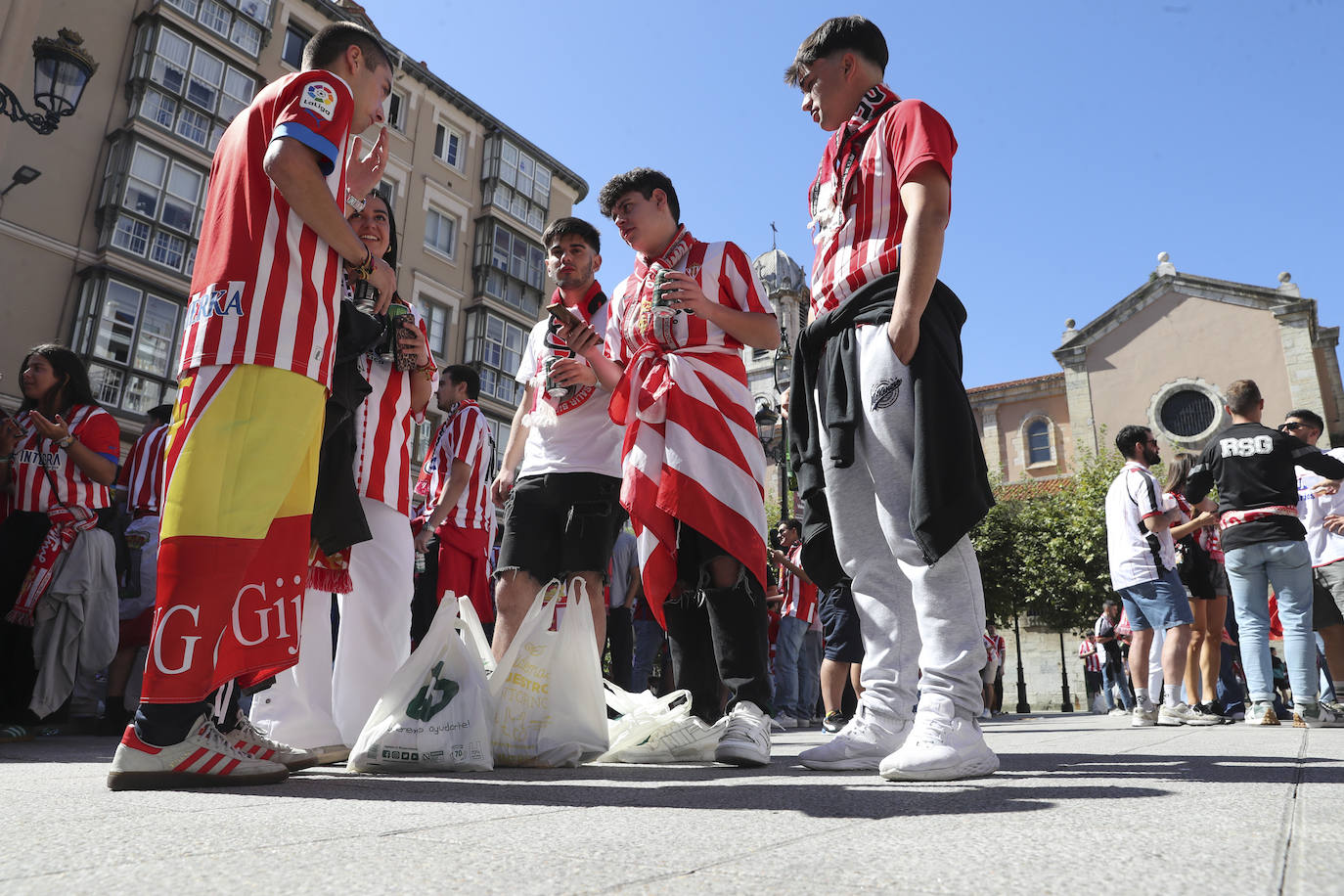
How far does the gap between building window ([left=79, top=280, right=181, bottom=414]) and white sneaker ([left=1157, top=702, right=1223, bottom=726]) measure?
745 inches

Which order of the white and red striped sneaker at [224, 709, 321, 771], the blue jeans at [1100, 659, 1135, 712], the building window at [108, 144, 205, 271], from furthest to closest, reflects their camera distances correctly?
the building window at [108, 144, 205, 271]
the blue jeans at [1100, 659, 1135, 712]
the white and red striped sneaker at [224, 709, 321, 771]

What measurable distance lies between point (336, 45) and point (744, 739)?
2504mm

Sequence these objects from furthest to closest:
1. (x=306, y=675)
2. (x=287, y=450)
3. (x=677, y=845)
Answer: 1. (x=306, y=675)
2. (x=287, y=450)
3. (x=677, y=845)

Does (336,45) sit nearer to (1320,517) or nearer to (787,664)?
(1320,517)

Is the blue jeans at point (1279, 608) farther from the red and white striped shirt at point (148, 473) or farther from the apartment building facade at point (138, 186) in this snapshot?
the apartment building facade at point (138, 186)

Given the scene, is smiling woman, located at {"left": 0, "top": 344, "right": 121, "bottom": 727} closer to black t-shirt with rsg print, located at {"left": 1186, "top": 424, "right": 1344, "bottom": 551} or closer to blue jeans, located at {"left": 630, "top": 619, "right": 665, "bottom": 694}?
blue jeans, located at {"left": 630, "top": 619, "right": 665, "bottom": 694}

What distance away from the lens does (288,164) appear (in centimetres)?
237

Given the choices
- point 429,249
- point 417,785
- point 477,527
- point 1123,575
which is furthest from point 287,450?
point 429,249

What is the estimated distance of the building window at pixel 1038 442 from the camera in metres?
37.8

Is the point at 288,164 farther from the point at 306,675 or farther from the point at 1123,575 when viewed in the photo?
the point at 1123,575

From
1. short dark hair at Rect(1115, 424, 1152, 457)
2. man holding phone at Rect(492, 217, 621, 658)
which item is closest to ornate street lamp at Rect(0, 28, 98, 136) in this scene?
man holding phone at Rect(492, 217, 621, 658)

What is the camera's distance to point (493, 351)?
27.8 metres

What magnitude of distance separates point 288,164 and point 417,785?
1.60 m

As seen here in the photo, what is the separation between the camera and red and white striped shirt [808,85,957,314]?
107 inches
